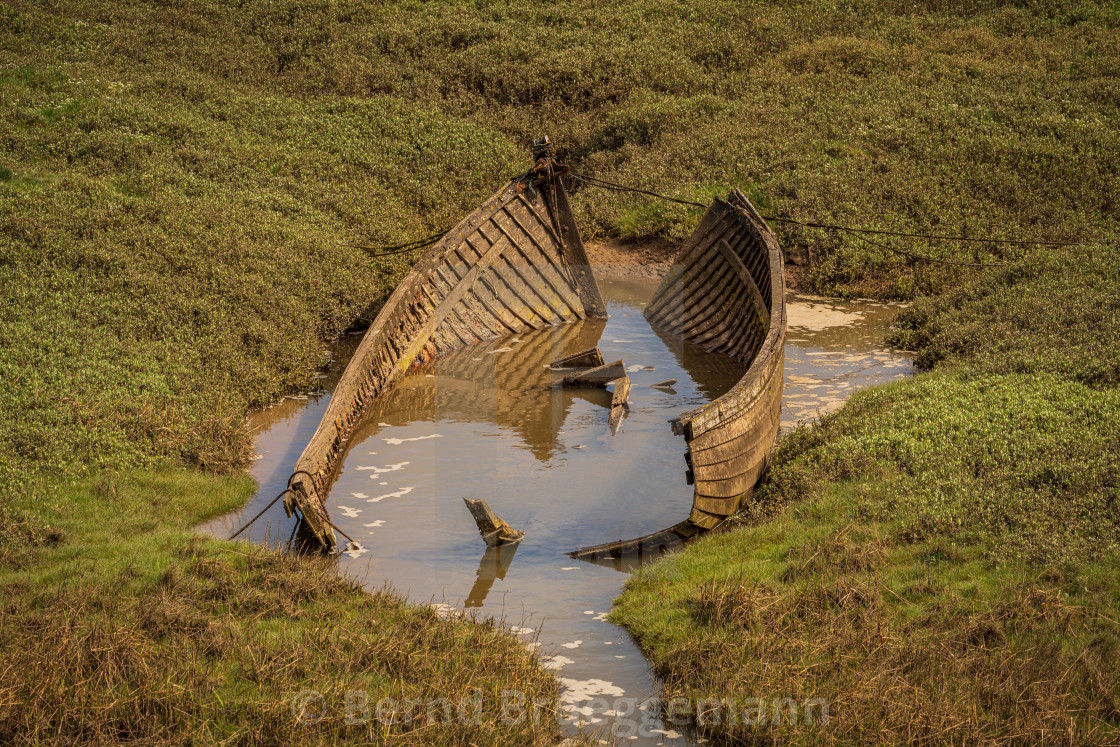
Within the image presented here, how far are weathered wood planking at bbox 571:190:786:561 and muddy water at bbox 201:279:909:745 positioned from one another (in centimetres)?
51

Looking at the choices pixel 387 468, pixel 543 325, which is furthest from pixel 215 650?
pixel 543 325

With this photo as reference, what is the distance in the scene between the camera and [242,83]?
25.7 meters

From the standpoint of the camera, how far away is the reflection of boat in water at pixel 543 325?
7609 millimetres

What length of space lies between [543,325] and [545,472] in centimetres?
631

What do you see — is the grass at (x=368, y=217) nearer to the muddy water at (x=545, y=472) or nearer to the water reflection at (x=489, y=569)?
the muddy water at (x=545, y=472)

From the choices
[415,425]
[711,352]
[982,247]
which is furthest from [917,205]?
[415,425]

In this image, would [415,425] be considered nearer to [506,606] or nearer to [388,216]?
[506,606]

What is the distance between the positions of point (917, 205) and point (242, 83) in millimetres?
18767

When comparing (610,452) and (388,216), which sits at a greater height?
(388,216)

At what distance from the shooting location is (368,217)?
677 inches

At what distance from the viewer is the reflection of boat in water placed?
7.61 m

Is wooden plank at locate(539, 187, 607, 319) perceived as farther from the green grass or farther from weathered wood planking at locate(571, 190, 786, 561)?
the green grass
